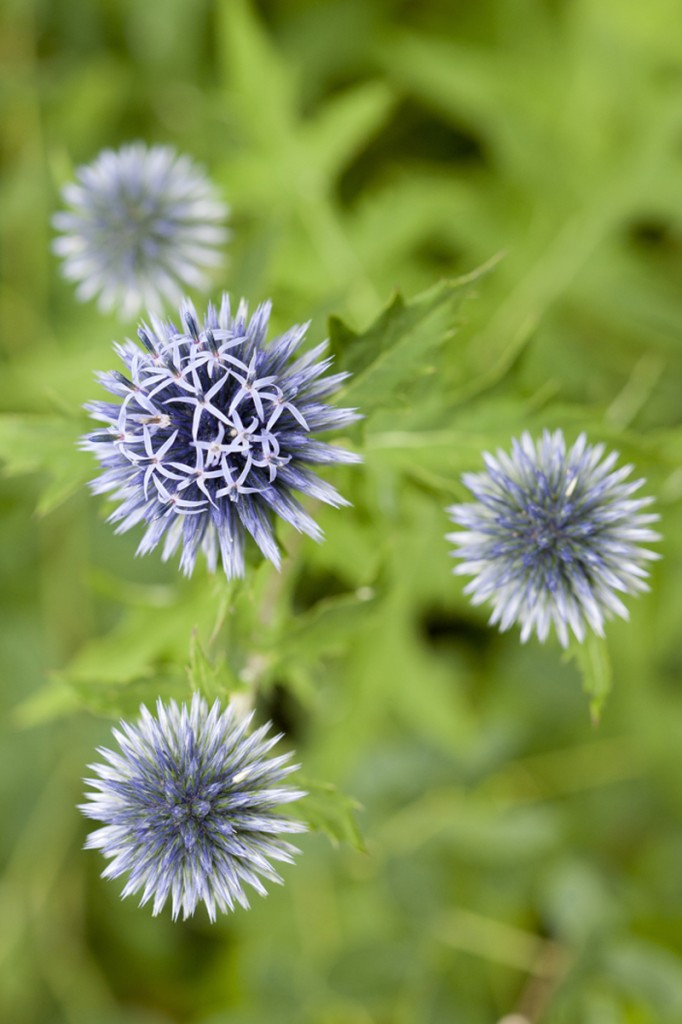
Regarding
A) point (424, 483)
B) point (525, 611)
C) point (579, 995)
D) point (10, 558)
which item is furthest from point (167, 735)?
point (10, 558)

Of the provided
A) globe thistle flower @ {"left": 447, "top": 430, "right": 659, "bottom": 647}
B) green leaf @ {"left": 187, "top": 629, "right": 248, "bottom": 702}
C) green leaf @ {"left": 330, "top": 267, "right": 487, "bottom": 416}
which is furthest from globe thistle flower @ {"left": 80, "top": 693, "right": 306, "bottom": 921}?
green leaf @ {"left": 330, "top": 267, "right": 487, "bottom": 416}

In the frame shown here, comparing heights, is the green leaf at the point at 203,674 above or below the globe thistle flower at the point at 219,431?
below

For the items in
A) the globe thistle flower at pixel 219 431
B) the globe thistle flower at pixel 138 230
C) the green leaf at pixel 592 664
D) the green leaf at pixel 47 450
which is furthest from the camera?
the globe thistle flower at pixel 138 230

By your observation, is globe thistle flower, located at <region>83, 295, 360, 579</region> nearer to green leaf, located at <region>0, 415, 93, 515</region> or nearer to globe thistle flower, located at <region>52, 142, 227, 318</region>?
green leaf, located at <region>0, 415, 93, 515</region>

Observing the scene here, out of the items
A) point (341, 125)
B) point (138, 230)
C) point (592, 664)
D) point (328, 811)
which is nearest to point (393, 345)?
point (592, 664)

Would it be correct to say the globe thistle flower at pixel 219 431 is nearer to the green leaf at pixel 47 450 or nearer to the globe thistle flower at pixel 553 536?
the green leaf at pixel 47 450

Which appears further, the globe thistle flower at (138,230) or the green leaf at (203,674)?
the globe thistle flower at (138,230)

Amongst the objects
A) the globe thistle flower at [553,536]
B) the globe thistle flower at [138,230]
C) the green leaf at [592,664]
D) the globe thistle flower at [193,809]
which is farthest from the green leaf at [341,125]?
the globe thistle flower at [193,809]

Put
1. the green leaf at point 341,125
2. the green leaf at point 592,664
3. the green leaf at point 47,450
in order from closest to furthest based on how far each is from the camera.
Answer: the green leaf at point 592,664
the green leaf at point 47,450
the green leaf at point 341,125
